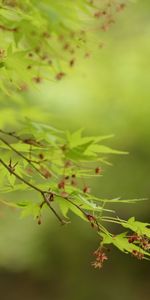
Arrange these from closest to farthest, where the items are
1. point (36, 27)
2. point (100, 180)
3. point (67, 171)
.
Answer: point (67, 171) → point (36, 27) → point (100, 180)

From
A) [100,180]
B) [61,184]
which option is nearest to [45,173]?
[61,184]

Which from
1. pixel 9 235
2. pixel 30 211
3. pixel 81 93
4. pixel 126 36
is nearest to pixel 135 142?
pixel 81 93

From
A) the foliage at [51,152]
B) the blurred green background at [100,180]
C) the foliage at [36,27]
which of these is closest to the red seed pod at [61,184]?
the foliage at [51,152]

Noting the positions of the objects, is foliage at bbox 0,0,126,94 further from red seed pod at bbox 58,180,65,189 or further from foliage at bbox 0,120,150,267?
red seed pod at bbox 58,180,65,189

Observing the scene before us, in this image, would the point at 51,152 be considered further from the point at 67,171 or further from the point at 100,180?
the point at 100,180

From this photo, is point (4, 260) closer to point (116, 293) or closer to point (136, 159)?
point (116, 293)

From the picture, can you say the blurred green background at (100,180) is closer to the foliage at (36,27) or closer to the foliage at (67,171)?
the foliage at (36,27)

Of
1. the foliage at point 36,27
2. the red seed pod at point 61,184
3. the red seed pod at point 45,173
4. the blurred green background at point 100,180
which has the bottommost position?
the red seed pod at point 61,184

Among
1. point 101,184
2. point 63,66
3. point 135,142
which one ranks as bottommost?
point 63,66
